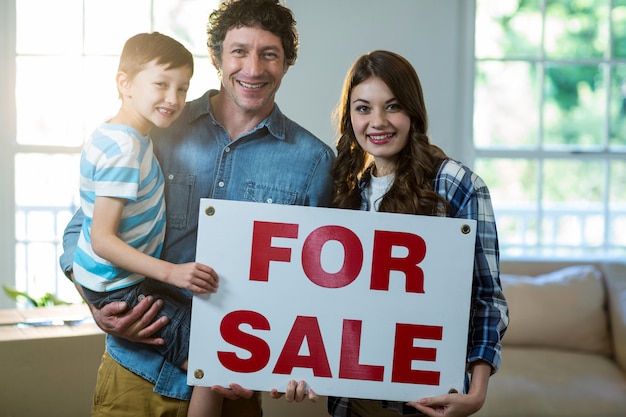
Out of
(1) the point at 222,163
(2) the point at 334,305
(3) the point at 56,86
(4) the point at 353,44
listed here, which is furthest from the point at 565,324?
(3) the point at 56,86

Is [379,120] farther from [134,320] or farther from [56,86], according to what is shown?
[56,86]

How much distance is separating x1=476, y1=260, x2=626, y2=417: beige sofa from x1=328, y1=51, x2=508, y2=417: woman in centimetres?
130

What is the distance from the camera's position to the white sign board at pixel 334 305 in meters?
1.51

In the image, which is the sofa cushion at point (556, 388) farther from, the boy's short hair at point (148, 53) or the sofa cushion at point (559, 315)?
the boy's short hair at point (148, 53)

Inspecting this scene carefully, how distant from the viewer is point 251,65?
1550mm

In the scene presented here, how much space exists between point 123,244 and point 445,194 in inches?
26.0

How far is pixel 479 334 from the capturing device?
157 cm

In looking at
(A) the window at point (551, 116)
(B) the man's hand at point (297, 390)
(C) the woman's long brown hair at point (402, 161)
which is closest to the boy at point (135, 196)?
(B) the man's hand at point (297, 390)

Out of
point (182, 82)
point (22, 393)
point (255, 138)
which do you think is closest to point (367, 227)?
point (255, 138)

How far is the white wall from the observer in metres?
3.21

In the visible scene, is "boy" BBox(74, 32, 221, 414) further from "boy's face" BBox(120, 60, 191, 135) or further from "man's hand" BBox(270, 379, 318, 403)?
"man's hand" BBox(270, 379, 318, 403)

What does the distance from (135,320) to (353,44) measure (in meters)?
2.00

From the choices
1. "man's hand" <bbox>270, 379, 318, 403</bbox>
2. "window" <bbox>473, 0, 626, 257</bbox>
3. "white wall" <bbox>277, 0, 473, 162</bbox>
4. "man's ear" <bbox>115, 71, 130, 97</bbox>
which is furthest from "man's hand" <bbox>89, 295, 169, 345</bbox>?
"window" <bbox>473, 0, 626, 257</bbox>

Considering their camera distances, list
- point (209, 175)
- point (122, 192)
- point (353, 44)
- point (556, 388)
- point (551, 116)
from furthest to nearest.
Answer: point (551, 116) < point (353, 44) < point (556, 388) < point (209, 175) < point (122, 192)
